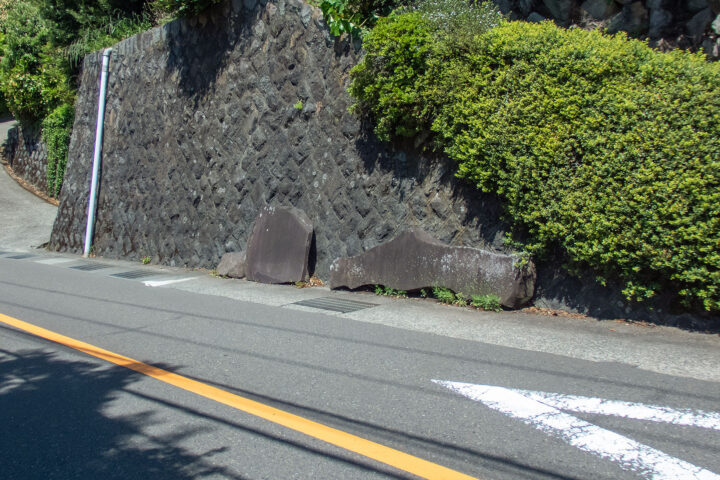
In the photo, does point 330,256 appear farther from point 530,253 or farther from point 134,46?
point 134,46

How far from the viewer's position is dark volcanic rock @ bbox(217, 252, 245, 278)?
1126 cm

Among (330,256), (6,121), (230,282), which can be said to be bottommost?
(230,282)

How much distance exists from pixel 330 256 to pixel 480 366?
5417 mm

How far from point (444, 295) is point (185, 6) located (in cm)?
929

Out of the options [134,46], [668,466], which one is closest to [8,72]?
[134,46]

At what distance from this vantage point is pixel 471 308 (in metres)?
7.68

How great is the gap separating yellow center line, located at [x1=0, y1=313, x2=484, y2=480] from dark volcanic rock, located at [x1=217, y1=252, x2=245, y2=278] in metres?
5.34

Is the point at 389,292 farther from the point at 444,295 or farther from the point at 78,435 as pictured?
the point at 78,435

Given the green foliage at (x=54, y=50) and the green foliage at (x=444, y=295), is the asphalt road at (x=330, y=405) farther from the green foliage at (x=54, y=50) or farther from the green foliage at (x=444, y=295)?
the green foliage at (x=54, y=50)

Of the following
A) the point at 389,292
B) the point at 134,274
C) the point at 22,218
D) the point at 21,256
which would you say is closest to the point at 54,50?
the point at 22,218

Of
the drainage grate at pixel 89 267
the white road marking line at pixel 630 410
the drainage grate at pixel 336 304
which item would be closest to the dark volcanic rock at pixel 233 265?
the drainage grate at pixel 336 304

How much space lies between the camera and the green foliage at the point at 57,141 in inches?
878

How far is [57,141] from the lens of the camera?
22.3m

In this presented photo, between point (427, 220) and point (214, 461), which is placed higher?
point (427, 220)
